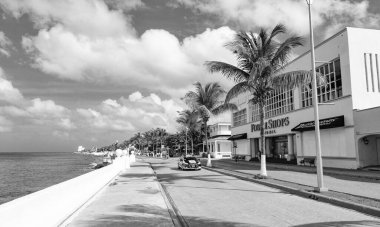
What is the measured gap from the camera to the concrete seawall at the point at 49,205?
6.28 metres

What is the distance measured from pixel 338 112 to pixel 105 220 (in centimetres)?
2218

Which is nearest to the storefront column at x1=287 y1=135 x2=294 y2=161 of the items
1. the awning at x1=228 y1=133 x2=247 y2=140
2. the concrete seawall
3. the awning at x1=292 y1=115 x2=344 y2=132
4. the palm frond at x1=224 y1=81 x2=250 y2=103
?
the awning at x1=292 y1=115 x2=344 y2=132

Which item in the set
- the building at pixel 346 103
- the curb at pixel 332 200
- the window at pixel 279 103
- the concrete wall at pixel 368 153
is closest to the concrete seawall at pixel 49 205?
the curb at pixel 332 200

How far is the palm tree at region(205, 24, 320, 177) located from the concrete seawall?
1092 cm

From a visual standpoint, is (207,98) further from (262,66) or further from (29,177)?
(29,177)

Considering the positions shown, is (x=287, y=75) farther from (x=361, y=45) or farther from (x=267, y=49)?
(x=361, y=45)

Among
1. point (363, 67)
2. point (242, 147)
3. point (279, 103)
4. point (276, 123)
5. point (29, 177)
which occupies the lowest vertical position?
point (29, 177)

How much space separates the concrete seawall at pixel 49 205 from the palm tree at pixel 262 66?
10.9 m

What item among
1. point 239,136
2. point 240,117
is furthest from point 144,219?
point 240,117

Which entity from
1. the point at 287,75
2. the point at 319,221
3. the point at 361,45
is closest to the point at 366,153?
the point at 361,45

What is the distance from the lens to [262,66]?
64.5 feet

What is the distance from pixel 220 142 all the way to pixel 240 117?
17.2 m

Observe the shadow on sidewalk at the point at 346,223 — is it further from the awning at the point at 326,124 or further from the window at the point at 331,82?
the window at the point at 331,82

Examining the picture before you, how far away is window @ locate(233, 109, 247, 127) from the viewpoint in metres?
50.7
